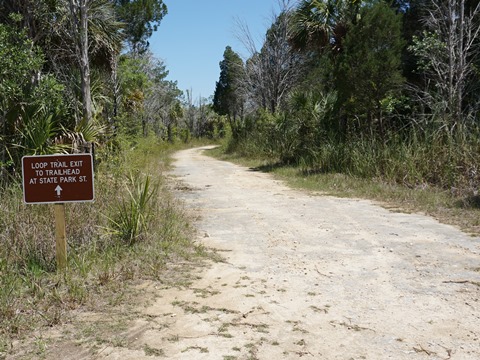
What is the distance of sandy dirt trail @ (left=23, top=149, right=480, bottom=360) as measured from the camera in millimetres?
3367

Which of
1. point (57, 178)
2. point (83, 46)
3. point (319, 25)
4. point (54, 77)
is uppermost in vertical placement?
point (319, 25)

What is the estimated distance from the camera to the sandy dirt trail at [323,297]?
11.0 feet

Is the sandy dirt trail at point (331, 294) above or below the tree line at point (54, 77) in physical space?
below

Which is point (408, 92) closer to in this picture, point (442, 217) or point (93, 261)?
point (442, 217)

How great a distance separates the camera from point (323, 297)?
4324mm

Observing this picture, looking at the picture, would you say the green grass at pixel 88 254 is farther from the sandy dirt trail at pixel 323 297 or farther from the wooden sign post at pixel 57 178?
the wooden sign post at pixel 57 178

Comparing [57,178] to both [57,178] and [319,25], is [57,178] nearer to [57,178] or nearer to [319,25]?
[57,178]

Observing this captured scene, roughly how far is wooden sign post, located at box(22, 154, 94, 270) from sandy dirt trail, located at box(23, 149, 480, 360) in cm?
134

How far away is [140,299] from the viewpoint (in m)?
4.25

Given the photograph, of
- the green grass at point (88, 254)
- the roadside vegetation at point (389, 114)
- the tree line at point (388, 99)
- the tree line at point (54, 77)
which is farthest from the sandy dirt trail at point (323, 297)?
the tree line at point (388, 99)

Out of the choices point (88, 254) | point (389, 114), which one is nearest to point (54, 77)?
point (88, 254)

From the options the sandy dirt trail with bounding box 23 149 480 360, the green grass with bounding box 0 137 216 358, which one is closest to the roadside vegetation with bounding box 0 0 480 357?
the green grass with bounding box 0 137 216 358

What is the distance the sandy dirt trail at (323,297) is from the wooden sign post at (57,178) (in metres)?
1.34

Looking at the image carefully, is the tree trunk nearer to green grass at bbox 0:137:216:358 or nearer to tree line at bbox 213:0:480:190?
green grass at bbox 0:137:216:358
